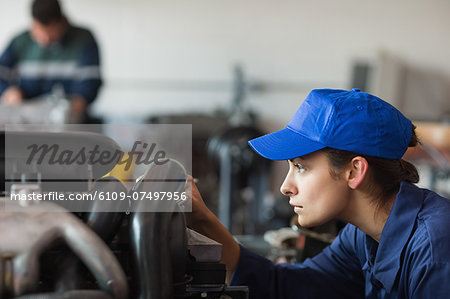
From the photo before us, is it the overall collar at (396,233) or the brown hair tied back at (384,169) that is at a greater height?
the brown hair tied back at (384,169)

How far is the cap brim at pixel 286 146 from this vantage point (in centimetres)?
90

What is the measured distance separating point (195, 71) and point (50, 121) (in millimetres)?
2896

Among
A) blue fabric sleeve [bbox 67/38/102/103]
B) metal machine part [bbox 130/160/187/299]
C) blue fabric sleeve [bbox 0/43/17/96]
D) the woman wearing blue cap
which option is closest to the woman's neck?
the woman wearing blue cap

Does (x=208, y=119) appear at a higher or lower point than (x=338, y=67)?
lower

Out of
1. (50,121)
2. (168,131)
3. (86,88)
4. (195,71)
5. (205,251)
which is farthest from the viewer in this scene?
(195,71)

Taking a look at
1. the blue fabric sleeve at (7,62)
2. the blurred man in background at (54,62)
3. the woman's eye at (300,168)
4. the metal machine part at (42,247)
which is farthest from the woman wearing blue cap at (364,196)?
the blue fabric sleeve at (7,62)

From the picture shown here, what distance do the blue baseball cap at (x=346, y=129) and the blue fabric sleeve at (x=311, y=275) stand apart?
275 millimetres

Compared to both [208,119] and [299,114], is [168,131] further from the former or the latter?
[299,114]

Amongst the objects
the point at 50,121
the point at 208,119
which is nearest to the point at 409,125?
the point at 50,121

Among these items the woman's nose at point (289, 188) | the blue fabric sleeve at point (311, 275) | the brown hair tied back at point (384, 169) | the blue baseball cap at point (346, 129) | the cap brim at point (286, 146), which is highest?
the blue baseball cap at point (346, 129)

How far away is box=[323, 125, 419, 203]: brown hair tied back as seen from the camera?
36.0 inches

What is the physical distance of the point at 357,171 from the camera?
3.05 feet

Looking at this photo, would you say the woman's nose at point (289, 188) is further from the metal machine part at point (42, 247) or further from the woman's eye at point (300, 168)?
the metal machine part at point (42, 247)

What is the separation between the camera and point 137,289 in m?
0.65
